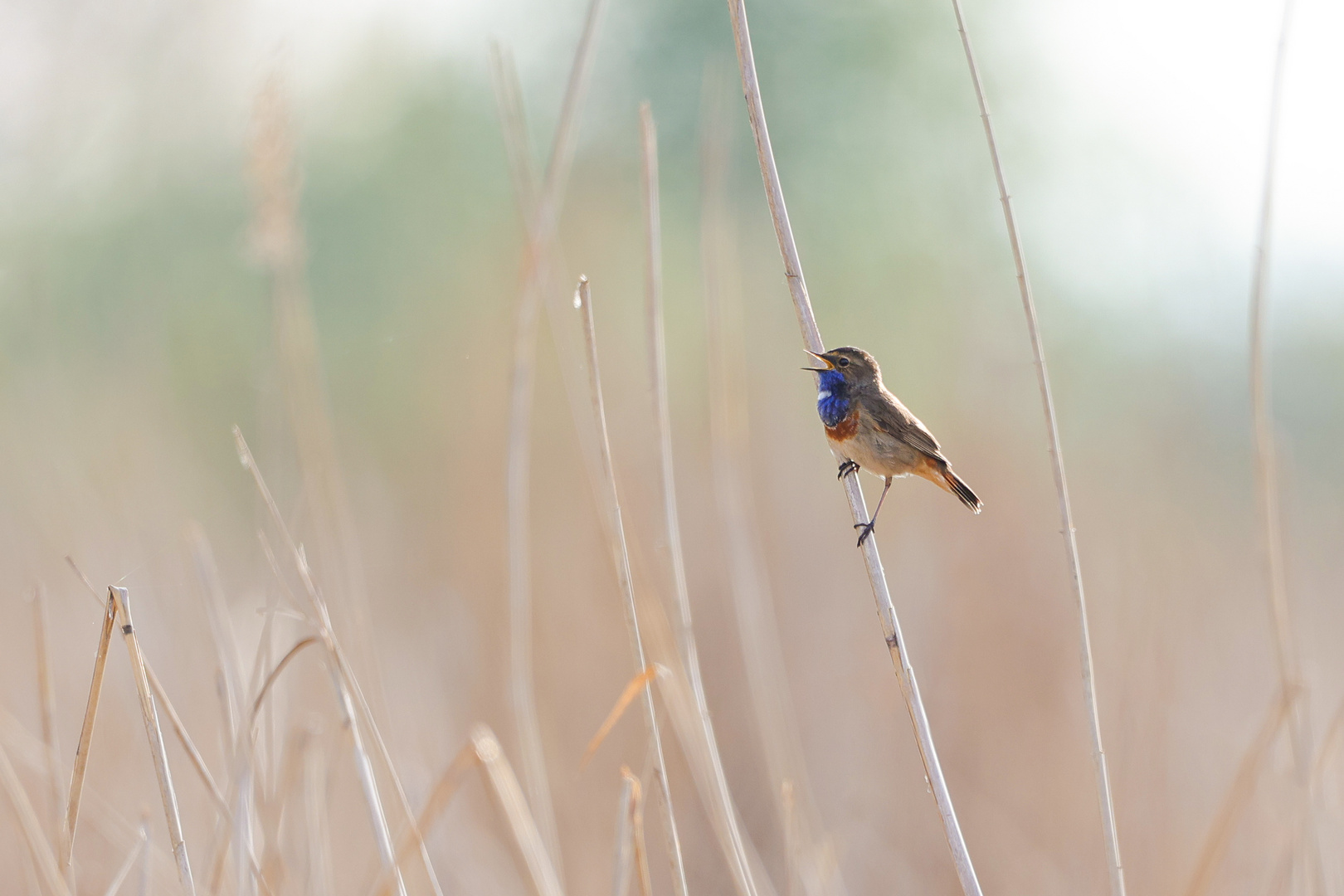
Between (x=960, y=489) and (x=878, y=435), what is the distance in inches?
11.1

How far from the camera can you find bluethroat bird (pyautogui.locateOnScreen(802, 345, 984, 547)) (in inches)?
101

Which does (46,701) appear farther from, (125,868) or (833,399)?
(833,399)

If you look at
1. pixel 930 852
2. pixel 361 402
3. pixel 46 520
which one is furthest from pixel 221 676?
pixel 361 402

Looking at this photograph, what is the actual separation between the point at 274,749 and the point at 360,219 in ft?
34.9

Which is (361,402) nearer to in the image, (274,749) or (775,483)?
(775,483)

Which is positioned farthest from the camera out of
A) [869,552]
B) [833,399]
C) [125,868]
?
[833,399]

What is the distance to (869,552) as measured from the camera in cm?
162

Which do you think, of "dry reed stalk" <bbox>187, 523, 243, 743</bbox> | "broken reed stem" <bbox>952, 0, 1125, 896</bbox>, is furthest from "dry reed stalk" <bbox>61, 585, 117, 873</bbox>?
"broken reed stem" <bbox>952, 0, 1125, 896</bbox>

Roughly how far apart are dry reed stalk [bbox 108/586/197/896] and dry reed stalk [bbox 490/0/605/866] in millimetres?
660

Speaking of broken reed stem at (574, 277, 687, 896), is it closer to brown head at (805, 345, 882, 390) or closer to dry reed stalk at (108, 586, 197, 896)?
dry reed stalk at (108, 586, 197, 896)

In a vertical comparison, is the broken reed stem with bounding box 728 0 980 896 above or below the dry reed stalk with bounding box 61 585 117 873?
above

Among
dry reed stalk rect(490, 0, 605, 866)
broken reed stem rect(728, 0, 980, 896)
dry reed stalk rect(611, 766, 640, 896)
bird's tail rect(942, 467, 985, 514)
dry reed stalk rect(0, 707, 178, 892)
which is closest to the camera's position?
dry reed stalk rect(611, 766, 640, 896)

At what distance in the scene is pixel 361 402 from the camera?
8.08m

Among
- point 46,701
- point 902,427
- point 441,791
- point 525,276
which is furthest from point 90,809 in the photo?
point 902,427
